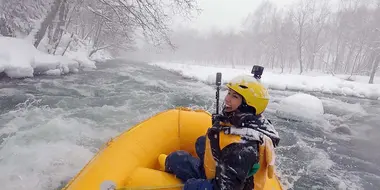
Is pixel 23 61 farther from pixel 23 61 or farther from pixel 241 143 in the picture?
pixel 241 143

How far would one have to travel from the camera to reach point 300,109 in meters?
9.53

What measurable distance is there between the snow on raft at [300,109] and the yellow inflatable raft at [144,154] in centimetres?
614

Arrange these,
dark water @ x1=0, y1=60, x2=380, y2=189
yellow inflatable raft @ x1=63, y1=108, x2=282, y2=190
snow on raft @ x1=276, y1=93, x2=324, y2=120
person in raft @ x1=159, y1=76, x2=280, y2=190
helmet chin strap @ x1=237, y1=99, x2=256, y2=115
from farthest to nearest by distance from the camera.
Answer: snow on raft @ x1=276, y1=93, x2=324, y2=120, dark water @ x1=0, y1=60, x2=380, y2=189, yellow inflatable raft @ x1=63, y1=108, x2=282, y2=190, helmet chin strap @ x1=237, y1=99, x2=256, y2=115, person in raft @ x1=159, y1=76, x2=280, y2=190

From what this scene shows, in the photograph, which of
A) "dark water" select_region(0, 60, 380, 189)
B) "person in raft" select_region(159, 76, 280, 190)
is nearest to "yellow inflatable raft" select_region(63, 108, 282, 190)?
"person in raft" select_region(159, 76, 280, 190)

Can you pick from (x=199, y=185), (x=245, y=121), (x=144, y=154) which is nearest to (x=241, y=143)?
(x=245, y=121)

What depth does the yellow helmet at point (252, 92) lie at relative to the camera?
78.7 inches

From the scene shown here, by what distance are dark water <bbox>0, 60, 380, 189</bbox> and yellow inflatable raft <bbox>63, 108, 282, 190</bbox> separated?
146cm

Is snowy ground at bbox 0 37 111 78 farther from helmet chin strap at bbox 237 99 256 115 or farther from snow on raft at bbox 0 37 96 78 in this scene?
helmet chin strap at bbox 237 99 256 115

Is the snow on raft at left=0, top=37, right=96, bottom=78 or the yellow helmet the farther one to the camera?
the snow on raft at left=0, top=37, right=96, bottom=78

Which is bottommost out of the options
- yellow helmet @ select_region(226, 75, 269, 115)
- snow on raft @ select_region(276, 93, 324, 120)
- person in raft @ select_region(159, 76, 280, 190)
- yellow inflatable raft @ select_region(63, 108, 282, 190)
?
snow on raft @ select_region(276, 93, 324, 120)

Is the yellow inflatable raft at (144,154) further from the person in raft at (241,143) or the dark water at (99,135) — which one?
the dark water at (99,135)

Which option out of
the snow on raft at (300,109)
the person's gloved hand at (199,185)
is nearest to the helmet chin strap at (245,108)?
the person's gloved hand at (199,185)

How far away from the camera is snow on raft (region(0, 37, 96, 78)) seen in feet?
31.1

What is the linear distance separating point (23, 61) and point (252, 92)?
417 inches
